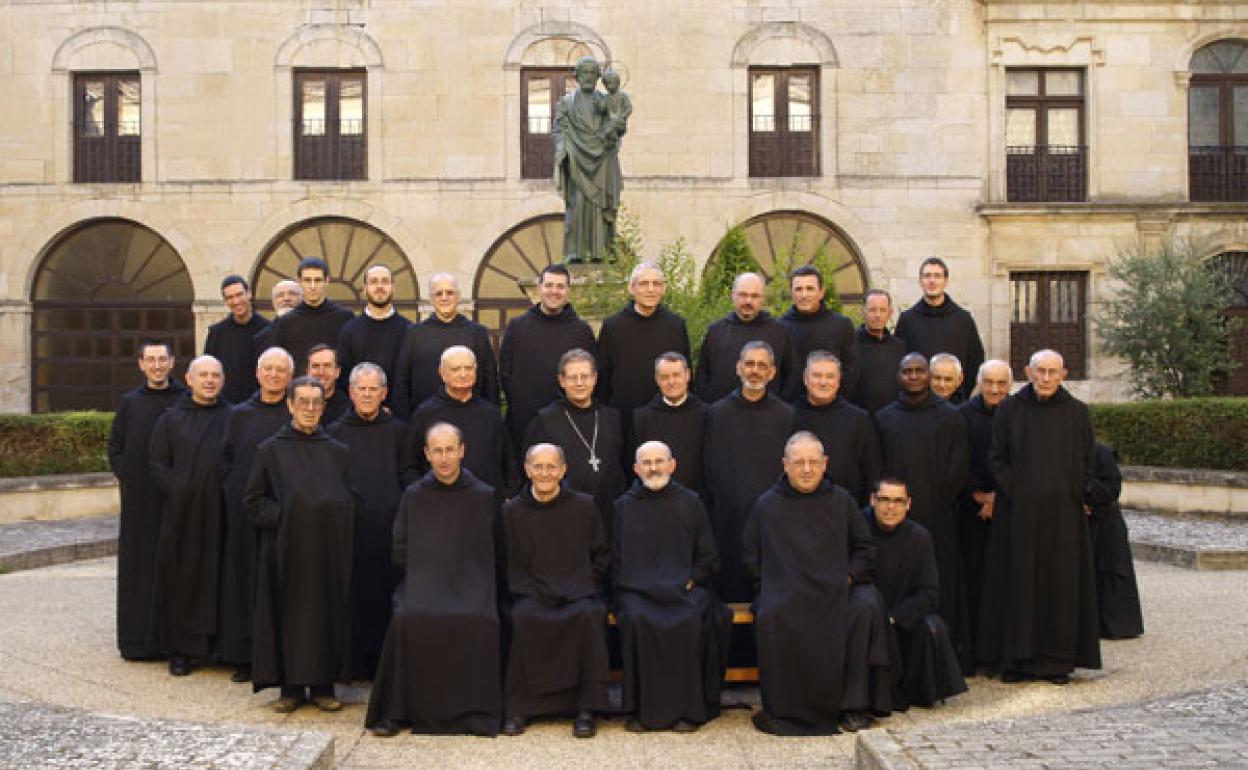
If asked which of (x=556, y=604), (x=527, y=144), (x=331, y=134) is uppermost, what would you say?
(x=331, y=134)

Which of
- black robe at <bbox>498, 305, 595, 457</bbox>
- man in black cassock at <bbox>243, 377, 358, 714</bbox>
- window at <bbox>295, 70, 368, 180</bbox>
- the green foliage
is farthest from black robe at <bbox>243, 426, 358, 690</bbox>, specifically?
window at <bbox>295, 70, 368, 180</bbox>

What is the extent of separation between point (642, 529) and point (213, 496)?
291 cm

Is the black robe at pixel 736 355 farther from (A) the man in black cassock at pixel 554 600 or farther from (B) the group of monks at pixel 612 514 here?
(A) the man in black cassock at pixel 554 600

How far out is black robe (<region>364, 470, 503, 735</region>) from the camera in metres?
7.29

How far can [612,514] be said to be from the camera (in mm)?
8664

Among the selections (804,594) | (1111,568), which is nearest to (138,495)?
(804,594)

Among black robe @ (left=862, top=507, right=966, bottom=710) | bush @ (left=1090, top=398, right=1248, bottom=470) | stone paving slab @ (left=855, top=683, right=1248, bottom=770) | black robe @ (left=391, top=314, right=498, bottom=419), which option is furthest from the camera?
bush @ (left=1090, top=398, right=1248, bottom=470)

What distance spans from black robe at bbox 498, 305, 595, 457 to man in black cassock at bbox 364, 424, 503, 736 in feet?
5.99

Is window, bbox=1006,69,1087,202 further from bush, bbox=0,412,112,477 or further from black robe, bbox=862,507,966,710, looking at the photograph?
black robe, bbox=862,507,966,710

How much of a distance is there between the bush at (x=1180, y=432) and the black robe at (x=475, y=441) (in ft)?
31.3

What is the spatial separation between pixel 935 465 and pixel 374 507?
3445 millimetres

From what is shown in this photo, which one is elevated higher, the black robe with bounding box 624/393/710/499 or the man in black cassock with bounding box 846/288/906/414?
the man in black cassock with bounding box 846/288/906/414

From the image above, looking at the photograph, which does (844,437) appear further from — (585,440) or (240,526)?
(240,526)

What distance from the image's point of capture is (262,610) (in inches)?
307
